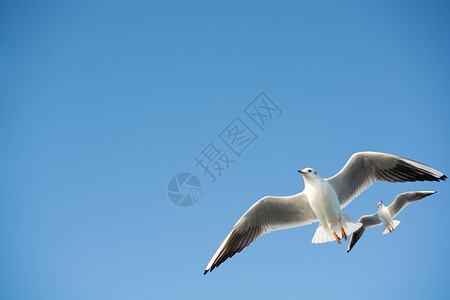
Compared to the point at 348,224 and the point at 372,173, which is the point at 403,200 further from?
the point at 348,224

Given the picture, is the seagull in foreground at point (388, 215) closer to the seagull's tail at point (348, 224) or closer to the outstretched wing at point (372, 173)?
the outstretched wing at point (372, 173)

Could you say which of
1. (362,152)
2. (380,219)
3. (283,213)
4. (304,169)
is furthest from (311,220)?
(380,219)

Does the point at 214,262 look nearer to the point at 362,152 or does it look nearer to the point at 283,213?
the point at 283,213

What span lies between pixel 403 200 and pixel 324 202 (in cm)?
340

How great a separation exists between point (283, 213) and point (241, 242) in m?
0.83

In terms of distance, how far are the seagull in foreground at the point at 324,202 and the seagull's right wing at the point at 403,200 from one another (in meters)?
2.42

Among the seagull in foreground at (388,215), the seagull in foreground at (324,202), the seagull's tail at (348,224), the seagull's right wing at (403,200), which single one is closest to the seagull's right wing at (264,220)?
the seagull in foreground at (324,202)

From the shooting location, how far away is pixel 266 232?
5906 mm

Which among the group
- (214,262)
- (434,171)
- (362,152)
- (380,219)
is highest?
(214,262)

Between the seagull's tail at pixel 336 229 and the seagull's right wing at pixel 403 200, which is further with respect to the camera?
the seagull's right wing at pixel 403 200

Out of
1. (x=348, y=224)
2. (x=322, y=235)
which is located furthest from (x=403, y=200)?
(x=322, y=235)

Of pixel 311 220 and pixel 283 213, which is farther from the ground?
pixel 283 213

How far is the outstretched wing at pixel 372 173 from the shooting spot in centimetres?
541

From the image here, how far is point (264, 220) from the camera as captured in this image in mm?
5914
